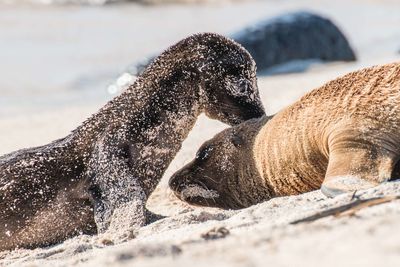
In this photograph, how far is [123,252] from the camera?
10.2ft

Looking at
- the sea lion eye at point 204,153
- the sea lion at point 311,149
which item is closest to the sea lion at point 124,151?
the sea lion eye at point 204,153

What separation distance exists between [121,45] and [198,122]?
31.7 feet

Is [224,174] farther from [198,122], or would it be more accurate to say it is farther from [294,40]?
[294,40]

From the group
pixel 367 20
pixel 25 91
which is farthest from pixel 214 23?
pixel 25 91

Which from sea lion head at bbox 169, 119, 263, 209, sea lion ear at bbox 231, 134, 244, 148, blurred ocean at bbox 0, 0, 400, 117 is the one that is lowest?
sea lion head at bbox 169, 119, 263, 209

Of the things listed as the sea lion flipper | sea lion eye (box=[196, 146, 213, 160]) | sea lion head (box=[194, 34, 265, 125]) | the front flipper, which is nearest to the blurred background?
sea lion head (box=[194, 34, 265, 125])

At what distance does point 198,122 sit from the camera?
8367 millimetres

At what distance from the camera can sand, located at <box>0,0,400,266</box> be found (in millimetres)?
2947

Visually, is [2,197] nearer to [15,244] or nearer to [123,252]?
[15,244]

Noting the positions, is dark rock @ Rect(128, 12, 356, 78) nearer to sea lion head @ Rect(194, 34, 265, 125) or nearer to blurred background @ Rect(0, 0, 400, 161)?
blurred background @ Rect(0, 0, 400, 161)

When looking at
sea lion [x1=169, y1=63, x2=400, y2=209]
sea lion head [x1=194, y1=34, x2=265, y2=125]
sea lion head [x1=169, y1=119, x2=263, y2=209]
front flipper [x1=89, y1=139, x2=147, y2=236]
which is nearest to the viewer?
sea lion [x1=169, y1=63, x2=400, y2=209]

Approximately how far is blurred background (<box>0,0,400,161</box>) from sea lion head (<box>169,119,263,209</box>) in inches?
53.5

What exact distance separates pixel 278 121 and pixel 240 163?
16.3 inches

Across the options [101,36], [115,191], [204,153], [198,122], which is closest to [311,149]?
[204,153]
